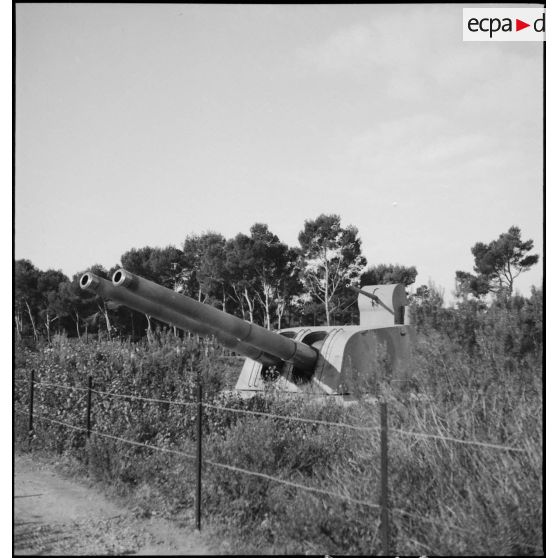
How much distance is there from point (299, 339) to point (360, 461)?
392cm

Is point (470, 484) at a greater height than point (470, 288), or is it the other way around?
point (470, 288)

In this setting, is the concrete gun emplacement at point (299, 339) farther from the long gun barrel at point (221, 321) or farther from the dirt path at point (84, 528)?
the dirt path at point (84, 528)

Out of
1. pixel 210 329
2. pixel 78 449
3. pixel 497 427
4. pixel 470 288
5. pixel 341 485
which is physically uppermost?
pixel 470 288

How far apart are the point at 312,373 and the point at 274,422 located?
177 centimetres

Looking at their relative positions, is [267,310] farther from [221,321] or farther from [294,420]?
[294,420]

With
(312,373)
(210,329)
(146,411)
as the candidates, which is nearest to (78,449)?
(146,411)

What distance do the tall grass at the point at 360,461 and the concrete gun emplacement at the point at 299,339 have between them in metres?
0.61

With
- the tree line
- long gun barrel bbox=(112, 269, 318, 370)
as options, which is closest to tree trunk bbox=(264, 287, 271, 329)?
the tree line

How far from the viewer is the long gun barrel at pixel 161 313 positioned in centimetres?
632

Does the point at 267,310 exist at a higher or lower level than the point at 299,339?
lower

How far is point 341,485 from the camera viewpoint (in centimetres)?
495

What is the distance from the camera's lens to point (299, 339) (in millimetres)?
9094

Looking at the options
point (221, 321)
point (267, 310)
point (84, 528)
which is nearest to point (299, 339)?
point (221, 321)
